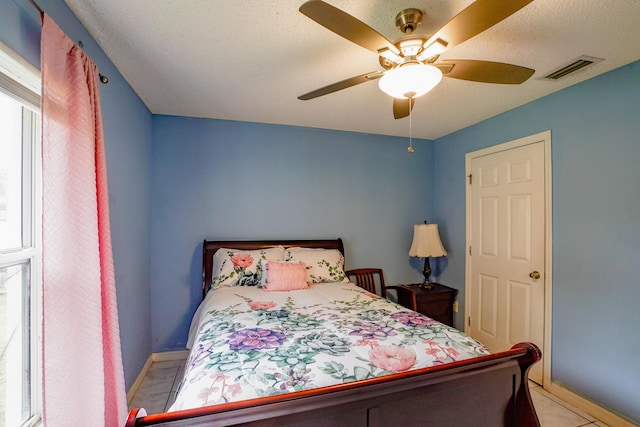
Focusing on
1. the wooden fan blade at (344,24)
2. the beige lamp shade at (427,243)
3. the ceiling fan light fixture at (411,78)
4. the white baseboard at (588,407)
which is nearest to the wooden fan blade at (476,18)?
the ceiling fan light fixture at (411,78)

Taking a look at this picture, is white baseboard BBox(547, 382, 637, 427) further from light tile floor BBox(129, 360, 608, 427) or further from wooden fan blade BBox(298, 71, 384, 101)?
wooden fan blade BBox(298, 71, 384, 101)

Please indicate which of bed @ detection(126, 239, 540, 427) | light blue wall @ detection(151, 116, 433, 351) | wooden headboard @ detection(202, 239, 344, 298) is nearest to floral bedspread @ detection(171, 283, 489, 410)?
bed @ detection(126, 239, 540, 427)

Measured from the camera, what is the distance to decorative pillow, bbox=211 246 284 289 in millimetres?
2619

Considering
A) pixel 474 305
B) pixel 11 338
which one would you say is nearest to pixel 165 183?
pixel 11 338

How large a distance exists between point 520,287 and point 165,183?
3.43m

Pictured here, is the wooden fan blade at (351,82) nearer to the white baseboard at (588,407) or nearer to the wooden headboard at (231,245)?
the wooden headboard at (231,245)

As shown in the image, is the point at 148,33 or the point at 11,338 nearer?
the point at 11,338

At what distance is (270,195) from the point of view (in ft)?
10.2

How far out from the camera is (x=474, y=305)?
3.10 metres

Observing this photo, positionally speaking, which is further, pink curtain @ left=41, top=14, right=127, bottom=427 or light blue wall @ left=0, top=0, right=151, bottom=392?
light blue wall @ left=0, top=0, right=151, bottom=392

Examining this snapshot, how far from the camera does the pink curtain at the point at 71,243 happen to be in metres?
1.12

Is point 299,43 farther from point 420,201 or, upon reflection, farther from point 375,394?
point 420,201

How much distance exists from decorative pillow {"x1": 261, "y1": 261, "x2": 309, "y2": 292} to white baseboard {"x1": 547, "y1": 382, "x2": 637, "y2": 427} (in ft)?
6.94

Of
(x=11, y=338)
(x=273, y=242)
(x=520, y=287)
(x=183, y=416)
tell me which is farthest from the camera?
(x=273, y=242)
